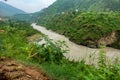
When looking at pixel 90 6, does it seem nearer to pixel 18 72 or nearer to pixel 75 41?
pixel 75 41

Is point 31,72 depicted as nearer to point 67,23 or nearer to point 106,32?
point 106,32

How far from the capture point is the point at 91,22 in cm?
5834

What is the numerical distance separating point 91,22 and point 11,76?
53.3 metres

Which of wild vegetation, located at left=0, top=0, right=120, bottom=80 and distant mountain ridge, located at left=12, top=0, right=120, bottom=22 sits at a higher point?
distant mountain ridge, located at left=12, top=0, right=120, bottom=22

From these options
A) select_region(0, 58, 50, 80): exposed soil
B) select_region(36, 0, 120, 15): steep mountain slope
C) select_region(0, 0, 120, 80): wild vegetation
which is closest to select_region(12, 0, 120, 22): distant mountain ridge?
select_region(36, 0, 120, 15): steep mountain slope

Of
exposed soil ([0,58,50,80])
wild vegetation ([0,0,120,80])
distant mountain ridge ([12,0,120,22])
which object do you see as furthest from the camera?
distant mountain ridge ([12,0,120,22])

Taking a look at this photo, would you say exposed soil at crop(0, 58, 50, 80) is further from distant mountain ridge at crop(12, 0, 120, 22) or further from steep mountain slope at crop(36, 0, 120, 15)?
steep mountain slope at crop(36, 0, 120, 15)

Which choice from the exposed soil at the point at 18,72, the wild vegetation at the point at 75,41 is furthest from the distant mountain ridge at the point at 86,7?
the exposed soil at the point at 18,72

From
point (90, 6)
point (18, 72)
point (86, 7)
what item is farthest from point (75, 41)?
point (86, 7)

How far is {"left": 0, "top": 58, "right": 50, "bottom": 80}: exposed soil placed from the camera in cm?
570

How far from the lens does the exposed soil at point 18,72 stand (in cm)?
570

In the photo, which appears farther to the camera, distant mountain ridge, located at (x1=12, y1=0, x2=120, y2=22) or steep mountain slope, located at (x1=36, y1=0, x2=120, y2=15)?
distant mountain ridge, located at (x1=12, y1=0, x2=120, y2=22)

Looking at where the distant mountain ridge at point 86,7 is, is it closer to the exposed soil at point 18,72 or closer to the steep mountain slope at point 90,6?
the steep mountain slope at point 90,6

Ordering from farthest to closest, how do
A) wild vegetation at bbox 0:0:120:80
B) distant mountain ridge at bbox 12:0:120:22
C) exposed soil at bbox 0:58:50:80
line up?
distant mountain ridge at bbox 12:0:120:22 < wild vegetation at bbox 0:0:120:80 < exposed soil at bbox 0:58:50:80
